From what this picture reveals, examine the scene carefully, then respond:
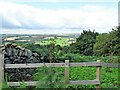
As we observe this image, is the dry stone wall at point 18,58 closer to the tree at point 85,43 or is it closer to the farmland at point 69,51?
the farmland at point 69,51

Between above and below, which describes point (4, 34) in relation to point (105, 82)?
above

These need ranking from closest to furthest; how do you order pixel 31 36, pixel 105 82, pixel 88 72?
pixel 105 82, pixel 88 72, pixel 31 36

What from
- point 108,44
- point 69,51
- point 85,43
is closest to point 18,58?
point 69,51

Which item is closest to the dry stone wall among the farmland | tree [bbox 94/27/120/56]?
the farmland

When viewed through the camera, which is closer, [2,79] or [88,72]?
[2,79]

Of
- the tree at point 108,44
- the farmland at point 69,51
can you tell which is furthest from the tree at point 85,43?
the tree at point 108,44

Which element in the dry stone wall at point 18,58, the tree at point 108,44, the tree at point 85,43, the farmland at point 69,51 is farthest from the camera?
the tree at point 85,43

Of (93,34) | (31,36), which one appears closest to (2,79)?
(31,36)

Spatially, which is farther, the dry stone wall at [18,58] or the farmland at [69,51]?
the dry stone wall at [18,58]

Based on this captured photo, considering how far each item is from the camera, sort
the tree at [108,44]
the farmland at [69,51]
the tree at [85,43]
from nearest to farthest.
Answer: the farmland at [69,51]
the tree at [108,44]
the tree at [85,43]

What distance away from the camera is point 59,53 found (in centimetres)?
1285

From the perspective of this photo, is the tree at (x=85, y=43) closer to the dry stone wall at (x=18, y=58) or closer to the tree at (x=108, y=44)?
the tree at (x=108, y=44)

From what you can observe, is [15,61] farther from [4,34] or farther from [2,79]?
[2,79]

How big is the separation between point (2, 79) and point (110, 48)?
24.7 feet
